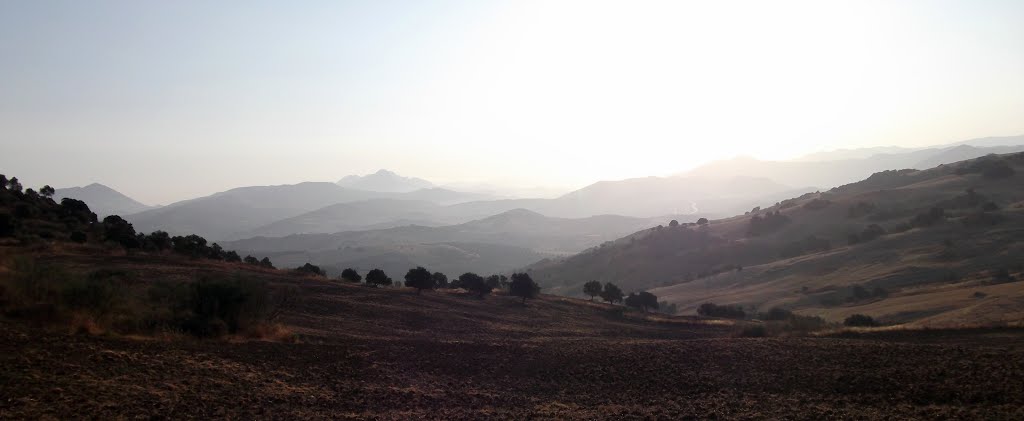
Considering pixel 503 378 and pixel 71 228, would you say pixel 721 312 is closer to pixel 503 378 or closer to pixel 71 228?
pixel 503 378

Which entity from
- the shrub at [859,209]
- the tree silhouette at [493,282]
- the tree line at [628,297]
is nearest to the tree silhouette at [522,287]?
the tree silhouette at [493,282]

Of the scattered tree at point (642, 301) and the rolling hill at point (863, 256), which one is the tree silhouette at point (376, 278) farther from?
the rolling hill at point (863, 256)

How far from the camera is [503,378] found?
562 inches

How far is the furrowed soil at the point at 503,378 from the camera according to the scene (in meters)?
9.93

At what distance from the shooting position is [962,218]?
228ft

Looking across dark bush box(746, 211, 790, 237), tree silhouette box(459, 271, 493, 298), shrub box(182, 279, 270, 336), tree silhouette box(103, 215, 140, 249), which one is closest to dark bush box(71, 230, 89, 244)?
tree silhouette box(103, 215, 140, 249)

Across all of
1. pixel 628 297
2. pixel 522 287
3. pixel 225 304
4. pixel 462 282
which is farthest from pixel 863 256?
pixel 225 304

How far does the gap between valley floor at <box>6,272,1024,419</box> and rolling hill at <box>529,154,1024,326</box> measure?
11.7 m

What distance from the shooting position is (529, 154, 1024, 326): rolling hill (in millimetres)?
43812

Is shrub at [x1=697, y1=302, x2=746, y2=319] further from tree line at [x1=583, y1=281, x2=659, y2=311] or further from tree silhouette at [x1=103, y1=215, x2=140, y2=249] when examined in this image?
tree silhouette at [x1=103, y1=215, x2=140, y2=249]

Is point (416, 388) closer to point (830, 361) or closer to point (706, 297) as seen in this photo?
point (830, 361)

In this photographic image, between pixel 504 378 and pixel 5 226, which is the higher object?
pixel 5 226

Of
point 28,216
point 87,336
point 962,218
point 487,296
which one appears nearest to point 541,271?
point 962,218

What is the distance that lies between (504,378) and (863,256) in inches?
2526
